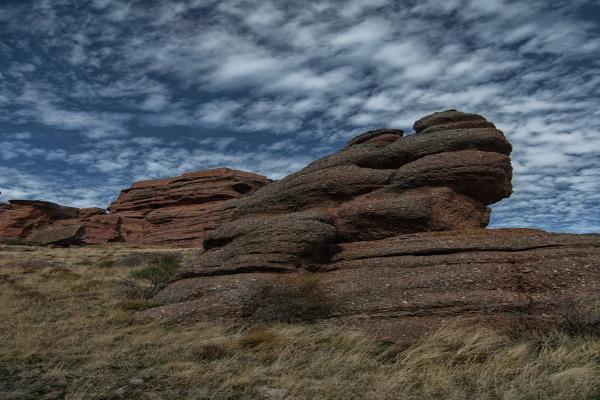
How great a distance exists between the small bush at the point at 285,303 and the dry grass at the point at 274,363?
0.76 m

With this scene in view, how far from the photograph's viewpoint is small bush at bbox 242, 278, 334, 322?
13.7 meters

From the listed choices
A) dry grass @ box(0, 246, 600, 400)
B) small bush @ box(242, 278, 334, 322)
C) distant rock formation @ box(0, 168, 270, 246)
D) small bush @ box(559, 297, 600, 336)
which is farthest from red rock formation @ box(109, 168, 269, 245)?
small bush @ box(559, 297, 600, 336)

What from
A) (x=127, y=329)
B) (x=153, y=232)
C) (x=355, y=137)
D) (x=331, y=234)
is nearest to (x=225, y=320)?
(x=127, y=329)

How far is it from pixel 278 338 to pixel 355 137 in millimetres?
16211

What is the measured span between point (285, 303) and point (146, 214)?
58.7 metres

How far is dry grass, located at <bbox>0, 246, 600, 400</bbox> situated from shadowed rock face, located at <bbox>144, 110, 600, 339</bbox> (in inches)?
56.2

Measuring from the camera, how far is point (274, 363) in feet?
31.7

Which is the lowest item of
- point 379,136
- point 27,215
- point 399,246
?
point 399,246

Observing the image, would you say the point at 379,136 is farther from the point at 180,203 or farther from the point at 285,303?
the point at 180,203

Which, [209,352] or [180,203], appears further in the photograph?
[180,203]

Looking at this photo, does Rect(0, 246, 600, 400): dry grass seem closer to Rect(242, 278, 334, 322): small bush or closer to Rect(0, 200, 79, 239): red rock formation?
Rect(242, 278, 334, 322): small bush

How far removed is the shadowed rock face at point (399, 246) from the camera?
12.8 m

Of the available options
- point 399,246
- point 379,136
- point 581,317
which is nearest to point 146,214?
point 379,136

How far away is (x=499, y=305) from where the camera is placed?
39.9ft
